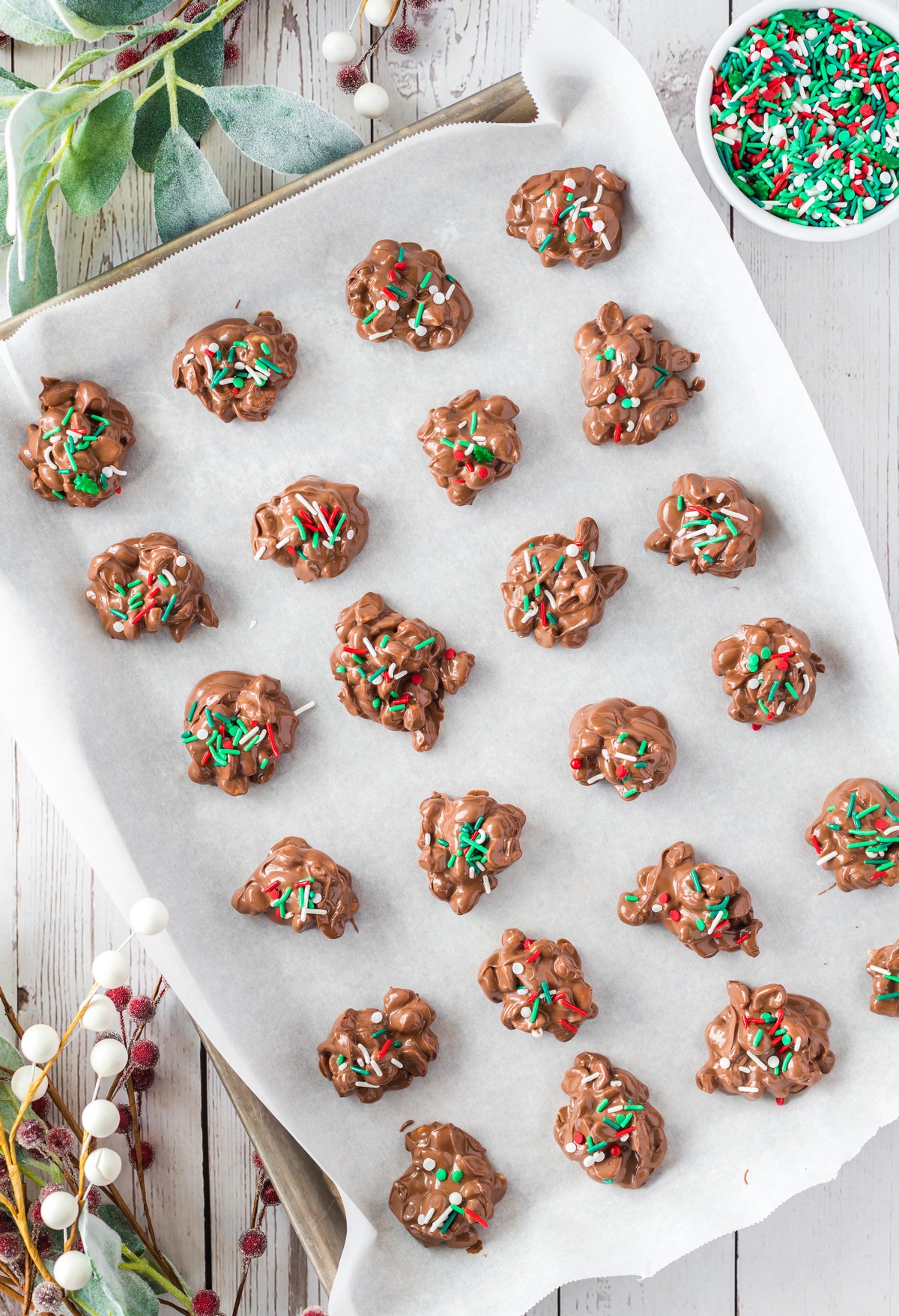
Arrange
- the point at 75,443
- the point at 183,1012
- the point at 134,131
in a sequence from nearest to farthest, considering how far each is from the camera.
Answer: the point at 75,443
the point at 134,131
the point at 183,1012

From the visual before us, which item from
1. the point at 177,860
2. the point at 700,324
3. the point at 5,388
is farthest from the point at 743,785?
the point at 5,388

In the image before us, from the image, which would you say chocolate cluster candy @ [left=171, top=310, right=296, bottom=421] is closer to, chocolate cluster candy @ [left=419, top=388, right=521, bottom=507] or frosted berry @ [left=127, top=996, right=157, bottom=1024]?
chocolate cluster candy @ [left=419, top=388, right=521, bottom=507]

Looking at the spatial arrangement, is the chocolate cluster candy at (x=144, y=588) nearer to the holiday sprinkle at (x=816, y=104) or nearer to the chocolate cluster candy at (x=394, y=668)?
the chocolate cluster candy at (x=394, y=668)

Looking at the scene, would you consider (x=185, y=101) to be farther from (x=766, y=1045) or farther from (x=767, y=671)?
(x=766, y=1045)

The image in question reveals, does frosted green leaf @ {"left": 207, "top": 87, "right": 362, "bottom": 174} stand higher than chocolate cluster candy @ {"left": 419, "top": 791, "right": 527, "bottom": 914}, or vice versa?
frosted green leaf @ {"left": 207, "top": 87, "right": 362, "bottom": 174}

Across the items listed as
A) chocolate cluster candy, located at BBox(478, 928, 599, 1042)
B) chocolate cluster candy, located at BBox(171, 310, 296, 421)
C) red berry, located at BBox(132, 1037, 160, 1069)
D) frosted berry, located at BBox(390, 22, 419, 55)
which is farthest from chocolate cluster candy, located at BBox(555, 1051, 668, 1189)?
frosted berry, located at BBox(390, 22, 419, 55)

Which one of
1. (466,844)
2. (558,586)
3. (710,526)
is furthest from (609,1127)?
(710,526)

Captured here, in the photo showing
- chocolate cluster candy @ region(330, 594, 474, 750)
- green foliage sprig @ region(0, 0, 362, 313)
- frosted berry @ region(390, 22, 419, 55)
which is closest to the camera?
green foliage sprig @ region(0, 0, 362, 313)
